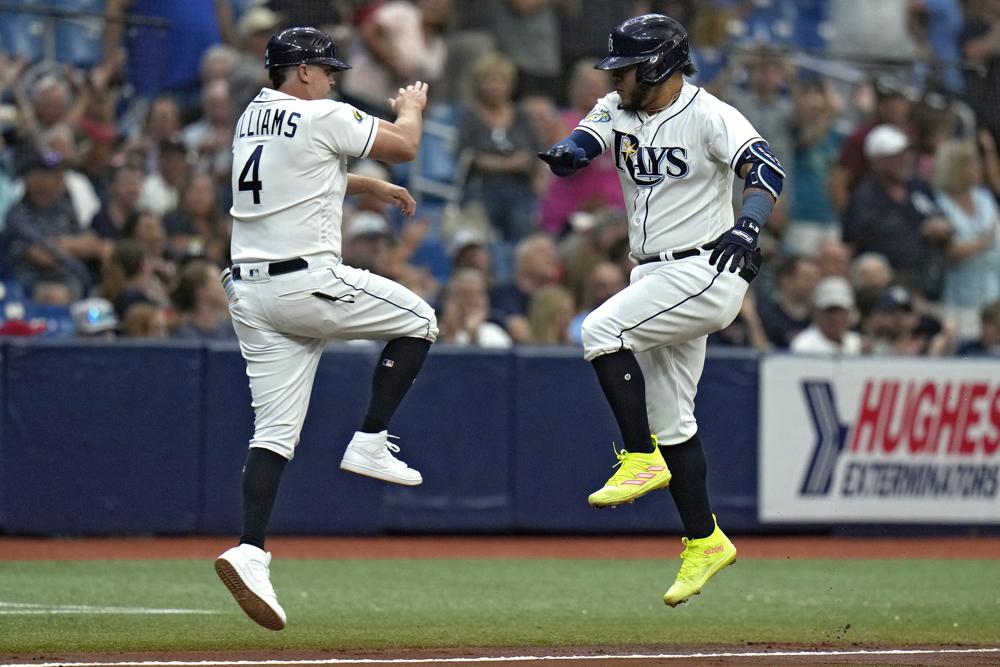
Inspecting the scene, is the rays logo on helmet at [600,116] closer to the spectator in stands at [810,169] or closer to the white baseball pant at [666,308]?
the white baseball pant at [666,308]

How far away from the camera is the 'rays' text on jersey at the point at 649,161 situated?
6809 millimetres

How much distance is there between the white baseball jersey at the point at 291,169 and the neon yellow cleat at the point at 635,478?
4.96 ft

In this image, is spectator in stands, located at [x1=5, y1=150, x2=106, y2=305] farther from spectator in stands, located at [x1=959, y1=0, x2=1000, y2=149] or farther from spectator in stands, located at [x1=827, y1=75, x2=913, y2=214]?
spectator in stands, located at [x1=959, y1=0, x2=1000, y2=149]

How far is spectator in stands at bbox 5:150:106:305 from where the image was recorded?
453 inches

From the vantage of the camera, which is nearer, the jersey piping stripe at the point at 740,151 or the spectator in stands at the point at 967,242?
the jersey piping stripe at the point at 740,151

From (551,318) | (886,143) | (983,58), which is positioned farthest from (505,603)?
(983,58)

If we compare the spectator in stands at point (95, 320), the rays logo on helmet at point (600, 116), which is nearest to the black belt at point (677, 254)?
the rays logo on helmet at point (600, 116)

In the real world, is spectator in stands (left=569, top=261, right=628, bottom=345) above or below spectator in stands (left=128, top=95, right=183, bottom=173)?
below

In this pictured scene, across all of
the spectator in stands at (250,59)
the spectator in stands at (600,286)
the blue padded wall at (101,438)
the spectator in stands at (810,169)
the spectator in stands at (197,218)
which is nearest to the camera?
the blue padded wall at (101,438)

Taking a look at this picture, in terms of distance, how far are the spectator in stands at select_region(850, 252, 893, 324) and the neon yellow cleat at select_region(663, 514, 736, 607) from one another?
6.53m

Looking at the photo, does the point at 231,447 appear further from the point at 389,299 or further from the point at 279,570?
the point at 389,299

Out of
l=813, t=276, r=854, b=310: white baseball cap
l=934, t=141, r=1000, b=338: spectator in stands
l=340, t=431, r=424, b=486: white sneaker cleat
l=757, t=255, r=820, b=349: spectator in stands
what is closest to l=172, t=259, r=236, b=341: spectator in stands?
l=757, t=255, r=820, b=349: spectator in stands

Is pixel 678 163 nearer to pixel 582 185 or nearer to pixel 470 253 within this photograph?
pixel 470 253

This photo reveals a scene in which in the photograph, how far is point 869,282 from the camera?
13297mm
